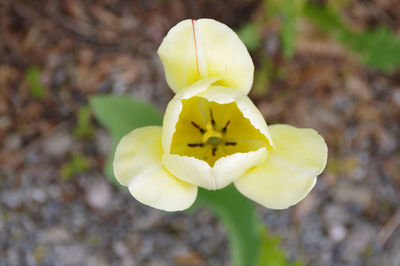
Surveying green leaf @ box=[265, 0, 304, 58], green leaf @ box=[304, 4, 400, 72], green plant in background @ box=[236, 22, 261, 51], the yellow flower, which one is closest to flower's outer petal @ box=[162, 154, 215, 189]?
the yellow flower

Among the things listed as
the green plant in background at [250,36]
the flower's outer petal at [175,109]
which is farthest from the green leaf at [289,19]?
the flower's outer petal at [175,109]

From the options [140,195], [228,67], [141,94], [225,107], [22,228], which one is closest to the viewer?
[140,195]

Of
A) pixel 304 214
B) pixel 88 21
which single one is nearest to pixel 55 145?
pixel 88 21

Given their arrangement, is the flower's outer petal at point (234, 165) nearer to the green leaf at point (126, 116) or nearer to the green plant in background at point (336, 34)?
the green leaf at point (126, 116)

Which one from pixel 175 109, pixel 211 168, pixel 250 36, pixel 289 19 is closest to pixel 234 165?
pixel 211 168

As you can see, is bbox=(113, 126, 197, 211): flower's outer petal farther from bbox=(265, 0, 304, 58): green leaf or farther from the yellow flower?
bbox=(265, 0, 304, 58): green leaf

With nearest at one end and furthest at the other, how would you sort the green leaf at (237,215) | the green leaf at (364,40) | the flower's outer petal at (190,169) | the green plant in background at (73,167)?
1. the flower's outer petal at (190,169)
2. the green leaf at (237,215)
3. the green leaf at (364,40)
4. the green plant in background at (73,167)

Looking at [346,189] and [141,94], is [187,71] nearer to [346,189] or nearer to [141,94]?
[141,94]
